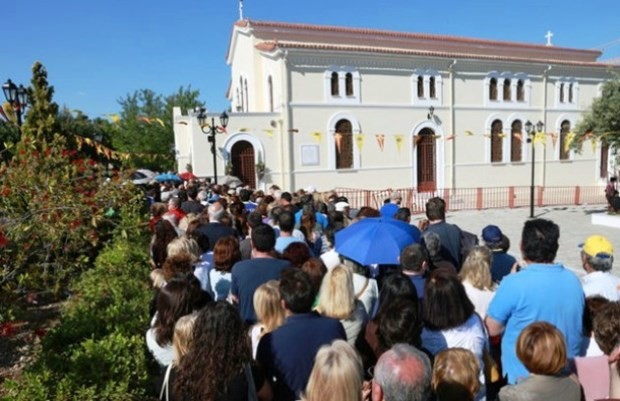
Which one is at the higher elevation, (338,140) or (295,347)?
(338,140)

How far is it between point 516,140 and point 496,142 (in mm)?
A: 1477

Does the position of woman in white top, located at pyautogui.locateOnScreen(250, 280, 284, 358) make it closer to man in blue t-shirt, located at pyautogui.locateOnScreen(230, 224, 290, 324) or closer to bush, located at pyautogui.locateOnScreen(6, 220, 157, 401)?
man in blue t-shirt, located at pyautogui.locateOnScreen(230, 224, 290, 324)

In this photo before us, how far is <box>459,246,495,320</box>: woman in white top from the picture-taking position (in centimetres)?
374

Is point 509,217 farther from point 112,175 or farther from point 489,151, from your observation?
point 112,175

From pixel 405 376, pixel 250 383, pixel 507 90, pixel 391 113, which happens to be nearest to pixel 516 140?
pixel 507 90

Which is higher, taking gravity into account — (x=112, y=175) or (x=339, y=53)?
(x=339, y=53)

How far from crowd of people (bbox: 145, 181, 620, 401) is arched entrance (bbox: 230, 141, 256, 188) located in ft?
55.5

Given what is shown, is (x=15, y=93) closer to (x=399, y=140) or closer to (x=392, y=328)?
(x=392, y=328)

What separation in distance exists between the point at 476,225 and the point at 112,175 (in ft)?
43.8

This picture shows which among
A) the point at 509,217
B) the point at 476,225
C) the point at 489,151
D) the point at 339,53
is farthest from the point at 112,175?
the point at 489,151

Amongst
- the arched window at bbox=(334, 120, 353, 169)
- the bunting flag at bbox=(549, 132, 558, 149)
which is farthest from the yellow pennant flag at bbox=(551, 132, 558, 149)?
the arched window at bbox=(334, 120, 353, 169)

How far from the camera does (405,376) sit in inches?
86.6

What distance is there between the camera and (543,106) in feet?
88.7

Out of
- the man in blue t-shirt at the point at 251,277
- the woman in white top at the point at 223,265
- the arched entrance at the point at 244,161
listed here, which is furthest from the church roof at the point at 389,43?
the man in blue t-shirt at the point at 251,277
